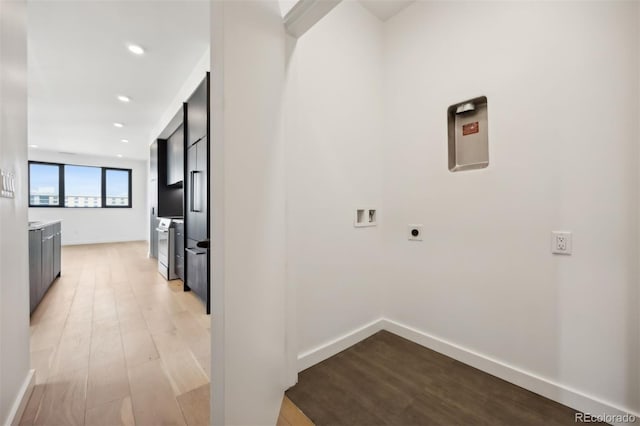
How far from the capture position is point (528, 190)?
1533 millimetres

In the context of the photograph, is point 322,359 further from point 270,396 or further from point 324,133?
point 324,133

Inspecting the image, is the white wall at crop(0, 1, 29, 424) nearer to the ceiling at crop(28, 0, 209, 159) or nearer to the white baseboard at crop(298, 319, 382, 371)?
the ceiling at crop(28, 0, 209, 159)

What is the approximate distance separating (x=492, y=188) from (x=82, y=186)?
32.6ft

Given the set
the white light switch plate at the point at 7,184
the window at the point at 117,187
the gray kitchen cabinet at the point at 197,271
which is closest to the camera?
the white light switch plate at the point at 7,184

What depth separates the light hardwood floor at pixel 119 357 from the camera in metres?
1.37

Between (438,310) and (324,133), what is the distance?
1501 millimetres

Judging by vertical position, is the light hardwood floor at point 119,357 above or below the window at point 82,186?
below

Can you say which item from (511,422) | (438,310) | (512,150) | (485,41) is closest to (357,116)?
(485,41)

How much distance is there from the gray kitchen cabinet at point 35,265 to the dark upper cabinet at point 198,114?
1.78 m

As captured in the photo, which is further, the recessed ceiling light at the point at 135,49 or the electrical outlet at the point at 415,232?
the recessed ceiling light at the point at 135,49

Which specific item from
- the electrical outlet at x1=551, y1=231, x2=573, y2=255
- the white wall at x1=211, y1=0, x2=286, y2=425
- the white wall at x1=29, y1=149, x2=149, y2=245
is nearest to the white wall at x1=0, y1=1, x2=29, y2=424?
the white wall at x1=211, y1=0, x2=286, y2=425

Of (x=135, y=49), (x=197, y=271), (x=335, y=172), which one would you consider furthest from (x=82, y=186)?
(x=335, y=172)

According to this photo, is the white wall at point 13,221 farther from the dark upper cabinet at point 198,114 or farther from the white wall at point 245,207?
the dark upper cabinet at point 198,114

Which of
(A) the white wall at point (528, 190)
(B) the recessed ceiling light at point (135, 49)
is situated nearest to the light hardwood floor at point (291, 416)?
(A) the white wall at point (528, 190)
